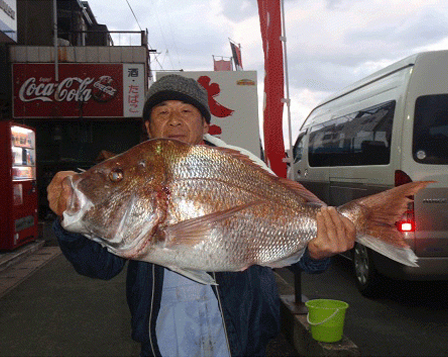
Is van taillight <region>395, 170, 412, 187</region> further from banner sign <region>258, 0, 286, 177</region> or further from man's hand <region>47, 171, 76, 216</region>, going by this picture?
man's hand <region>47, 171, 76, 216</region>

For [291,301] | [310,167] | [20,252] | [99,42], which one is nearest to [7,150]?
[20,252]

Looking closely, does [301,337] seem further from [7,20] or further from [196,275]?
[7,20]

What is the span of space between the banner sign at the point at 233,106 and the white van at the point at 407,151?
116 centimetres

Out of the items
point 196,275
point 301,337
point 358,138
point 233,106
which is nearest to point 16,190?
point 233,106

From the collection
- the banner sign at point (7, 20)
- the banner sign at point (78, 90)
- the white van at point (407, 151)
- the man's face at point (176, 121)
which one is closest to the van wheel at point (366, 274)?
the white van at point (407, 151)

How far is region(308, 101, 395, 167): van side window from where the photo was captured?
5.24 metres

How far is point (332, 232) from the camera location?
1791 millimetres

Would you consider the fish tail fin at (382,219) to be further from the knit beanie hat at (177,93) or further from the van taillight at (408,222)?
the van taillight at (408,222)

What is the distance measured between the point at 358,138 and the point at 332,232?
441cm

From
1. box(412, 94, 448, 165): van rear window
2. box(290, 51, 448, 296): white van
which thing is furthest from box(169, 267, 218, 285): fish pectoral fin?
box(412, 94, 448, 165): van rear window

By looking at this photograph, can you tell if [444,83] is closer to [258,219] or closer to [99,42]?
[258,219]

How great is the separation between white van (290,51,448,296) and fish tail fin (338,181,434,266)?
2.81m

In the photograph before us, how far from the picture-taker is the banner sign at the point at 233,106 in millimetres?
5699

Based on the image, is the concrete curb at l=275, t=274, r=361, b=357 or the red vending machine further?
the red vending machine
